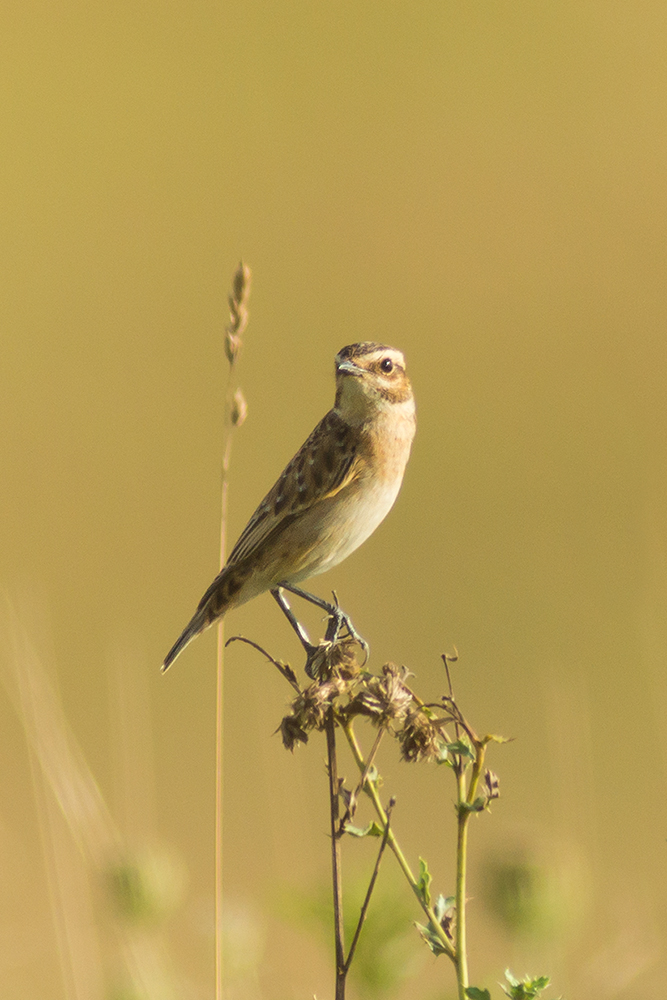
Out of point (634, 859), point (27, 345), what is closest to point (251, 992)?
point (634, 859)

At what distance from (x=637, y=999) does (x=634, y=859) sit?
3.70m

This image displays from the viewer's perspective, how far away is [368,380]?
16.6ft

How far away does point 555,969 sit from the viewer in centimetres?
323

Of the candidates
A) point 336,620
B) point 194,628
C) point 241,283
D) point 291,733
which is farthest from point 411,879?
point 194,628

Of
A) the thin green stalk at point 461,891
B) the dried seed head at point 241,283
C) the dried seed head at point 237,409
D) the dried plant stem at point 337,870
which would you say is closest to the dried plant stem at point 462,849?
the thin green stalk at point 461,891

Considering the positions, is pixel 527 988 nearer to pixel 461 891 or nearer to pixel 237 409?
pixel 461 891

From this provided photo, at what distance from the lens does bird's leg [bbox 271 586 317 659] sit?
391cm

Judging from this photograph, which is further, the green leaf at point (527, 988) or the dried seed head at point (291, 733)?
the dried seed head at point (291, 733)

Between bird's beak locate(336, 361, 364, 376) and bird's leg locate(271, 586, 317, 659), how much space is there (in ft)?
2.97

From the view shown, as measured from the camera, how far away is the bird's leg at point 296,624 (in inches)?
154

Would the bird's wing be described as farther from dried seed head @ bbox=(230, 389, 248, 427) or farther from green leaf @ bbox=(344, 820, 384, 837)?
green leaf @ bbox=(344, 820, 384, 837)

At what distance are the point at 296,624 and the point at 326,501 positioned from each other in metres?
0.73

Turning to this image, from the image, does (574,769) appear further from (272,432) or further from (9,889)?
(272,432)

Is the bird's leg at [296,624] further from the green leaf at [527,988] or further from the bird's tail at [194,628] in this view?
the green leaf at [527,988]
